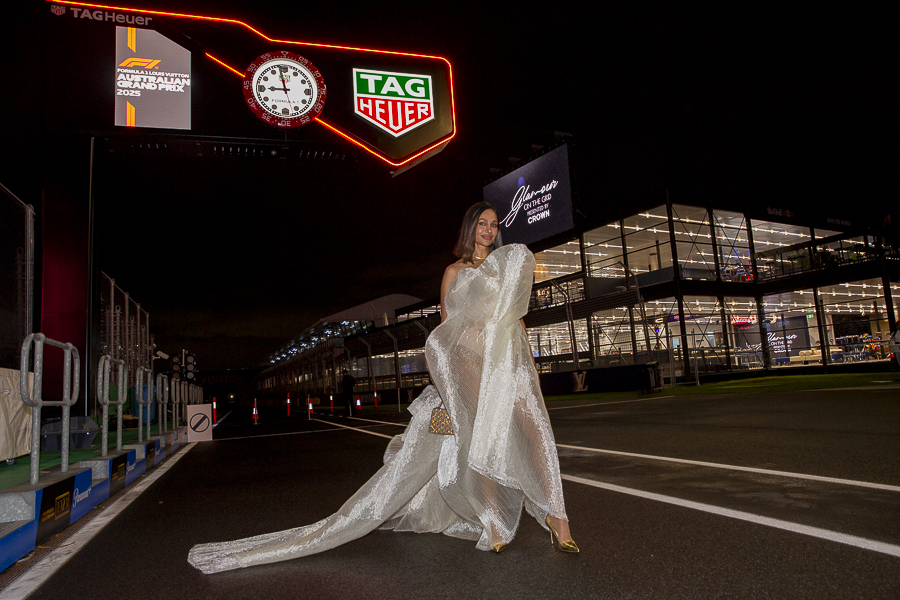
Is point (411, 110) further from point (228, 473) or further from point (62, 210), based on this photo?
point (228, 473)

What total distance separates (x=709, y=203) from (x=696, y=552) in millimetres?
24938

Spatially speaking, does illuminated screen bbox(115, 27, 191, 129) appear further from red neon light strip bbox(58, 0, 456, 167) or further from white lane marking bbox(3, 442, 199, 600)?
white lane marking bbox(3, 442, 199, 600)

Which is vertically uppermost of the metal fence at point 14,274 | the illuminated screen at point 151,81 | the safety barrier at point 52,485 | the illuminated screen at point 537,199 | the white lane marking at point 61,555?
the illuminated screen at point 537,199

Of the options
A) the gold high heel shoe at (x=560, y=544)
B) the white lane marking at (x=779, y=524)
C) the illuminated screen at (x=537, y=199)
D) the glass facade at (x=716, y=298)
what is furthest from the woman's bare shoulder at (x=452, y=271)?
the illuminated screen at (x=537, y=199)

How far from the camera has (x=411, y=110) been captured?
1076 centimetres

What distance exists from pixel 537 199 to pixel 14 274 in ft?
85.7

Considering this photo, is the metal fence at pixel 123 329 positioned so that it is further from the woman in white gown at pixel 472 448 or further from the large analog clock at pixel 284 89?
the woman in white gown at pixel 472 448

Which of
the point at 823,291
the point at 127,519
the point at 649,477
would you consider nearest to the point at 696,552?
the point at 649,477

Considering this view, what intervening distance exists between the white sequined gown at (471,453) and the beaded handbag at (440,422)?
4cm

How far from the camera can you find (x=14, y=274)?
271 inches

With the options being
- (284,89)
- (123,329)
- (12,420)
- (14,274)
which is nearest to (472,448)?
(12,420)

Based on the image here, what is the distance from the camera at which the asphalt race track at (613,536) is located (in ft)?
6.68

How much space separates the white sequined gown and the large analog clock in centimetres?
747

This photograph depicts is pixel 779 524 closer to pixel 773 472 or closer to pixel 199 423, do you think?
pixel 773 472
